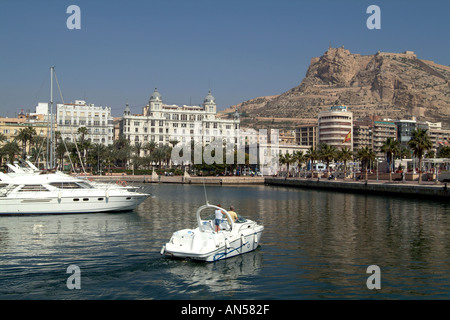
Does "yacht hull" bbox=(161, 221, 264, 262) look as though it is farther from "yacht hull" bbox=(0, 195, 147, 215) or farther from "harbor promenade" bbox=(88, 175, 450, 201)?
"yacht hull" bbox=(0, 195, 147, 215)

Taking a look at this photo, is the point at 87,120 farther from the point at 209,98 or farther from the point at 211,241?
the point at 211,241

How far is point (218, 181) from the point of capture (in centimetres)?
12719

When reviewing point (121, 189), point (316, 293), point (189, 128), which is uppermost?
point (189, 128)

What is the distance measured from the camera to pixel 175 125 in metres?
188

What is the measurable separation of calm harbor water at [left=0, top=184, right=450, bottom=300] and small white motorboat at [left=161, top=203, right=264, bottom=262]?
0.48m

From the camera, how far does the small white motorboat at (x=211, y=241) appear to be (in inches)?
895

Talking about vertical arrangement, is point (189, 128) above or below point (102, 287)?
above

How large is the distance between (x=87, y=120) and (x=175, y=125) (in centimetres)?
3615

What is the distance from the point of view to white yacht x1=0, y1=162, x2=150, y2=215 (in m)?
43.5

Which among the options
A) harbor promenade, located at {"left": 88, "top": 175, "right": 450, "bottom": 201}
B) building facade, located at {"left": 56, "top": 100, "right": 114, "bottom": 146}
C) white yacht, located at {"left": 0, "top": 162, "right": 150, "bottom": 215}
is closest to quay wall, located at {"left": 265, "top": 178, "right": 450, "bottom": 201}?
harbor promenade, located at {"left": 88, "top": 175, "right": 450, "bottom": 201}

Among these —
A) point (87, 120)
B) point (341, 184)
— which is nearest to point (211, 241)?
point (341, 184)
